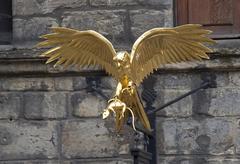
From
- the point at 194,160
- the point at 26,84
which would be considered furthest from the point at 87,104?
the point at 194,160

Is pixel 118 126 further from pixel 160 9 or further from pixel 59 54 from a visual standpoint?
pixel 160 9

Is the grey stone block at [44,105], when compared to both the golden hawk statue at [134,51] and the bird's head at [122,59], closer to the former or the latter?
the golden hawk statue at [134,51]

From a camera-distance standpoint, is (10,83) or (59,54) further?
(10,83)

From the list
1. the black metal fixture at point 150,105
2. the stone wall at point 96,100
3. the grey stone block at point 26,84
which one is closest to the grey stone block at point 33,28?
the stone wall at point 96,100

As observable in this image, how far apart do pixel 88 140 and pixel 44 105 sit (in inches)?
13.4

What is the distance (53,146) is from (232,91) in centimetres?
110

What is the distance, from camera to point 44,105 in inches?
308

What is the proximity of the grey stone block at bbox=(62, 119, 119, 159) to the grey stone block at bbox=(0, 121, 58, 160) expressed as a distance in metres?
0.07

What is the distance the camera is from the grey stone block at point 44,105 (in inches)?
308

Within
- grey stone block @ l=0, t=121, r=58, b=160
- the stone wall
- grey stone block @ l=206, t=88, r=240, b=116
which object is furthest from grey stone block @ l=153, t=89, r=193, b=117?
grey stone block @ l=0, t=121, r=58, b=160

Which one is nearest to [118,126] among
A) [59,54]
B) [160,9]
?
[59,54]

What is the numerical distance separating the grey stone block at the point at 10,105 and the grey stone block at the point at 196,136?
848mm

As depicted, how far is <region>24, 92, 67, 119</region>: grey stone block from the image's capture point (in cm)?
781

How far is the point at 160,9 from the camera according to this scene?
7816 mm
